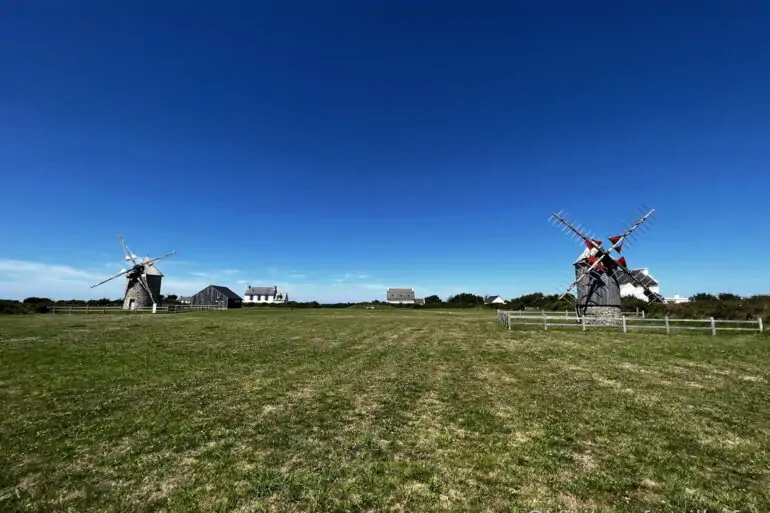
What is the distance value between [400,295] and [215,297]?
7262 centimetres

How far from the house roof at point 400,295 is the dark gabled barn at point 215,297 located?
64913 mm

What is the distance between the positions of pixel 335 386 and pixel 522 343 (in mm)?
14405

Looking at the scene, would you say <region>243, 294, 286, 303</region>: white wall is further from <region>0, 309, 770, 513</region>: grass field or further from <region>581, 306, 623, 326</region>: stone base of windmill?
<region>0, 309, 770, 513</region>: grass field

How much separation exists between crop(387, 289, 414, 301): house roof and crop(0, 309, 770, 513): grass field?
12871 cm

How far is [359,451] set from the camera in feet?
24.8

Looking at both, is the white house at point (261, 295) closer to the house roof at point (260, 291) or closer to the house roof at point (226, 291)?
the house roof at point (260, 291)

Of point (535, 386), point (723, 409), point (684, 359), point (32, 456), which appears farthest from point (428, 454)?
point (684, 359)

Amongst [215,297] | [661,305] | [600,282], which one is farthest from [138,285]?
[661,305]

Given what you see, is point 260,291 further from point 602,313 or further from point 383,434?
point 383,434

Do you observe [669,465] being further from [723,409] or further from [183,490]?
[183,490]

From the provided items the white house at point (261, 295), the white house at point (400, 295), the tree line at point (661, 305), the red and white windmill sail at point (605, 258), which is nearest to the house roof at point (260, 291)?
the white house at point (261, 295)

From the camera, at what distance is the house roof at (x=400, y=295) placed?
146 meters

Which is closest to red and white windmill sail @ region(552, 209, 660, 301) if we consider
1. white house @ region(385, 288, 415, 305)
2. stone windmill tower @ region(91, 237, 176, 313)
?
stone windmill tower @ region(91, 237, 176, 313)

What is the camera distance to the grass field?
596 cm
